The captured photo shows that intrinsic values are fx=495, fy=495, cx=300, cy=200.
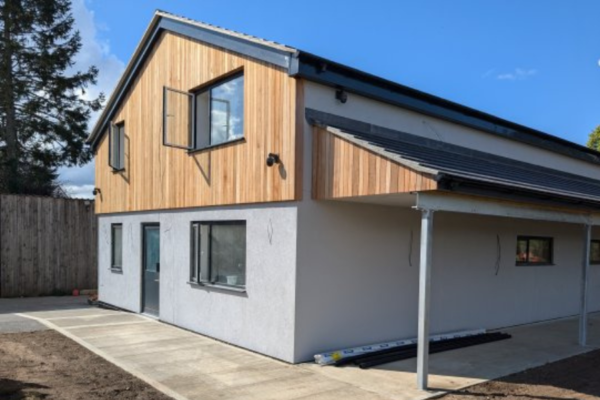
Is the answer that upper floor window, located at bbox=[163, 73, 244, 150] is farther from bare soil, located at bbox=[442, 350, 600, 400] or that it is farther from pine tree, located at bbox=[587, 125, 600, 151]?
pine tree, located at bbox=[587, 125, 600, 151]

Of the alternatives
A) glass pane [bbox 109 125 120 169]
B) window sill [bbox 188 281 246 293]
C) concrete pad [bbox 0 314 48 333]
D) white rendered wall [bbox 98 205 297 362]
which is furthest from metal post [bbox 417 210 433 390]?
glass pane [bbox 109 125 120 169]

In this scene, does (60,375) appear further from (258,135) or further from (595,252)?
(595,252)

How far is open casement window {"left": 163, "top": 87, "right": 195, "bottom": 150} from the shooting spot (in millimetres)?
9383

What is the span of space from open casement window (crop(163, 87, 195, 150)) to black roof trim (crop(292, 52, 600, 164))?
3.29 m

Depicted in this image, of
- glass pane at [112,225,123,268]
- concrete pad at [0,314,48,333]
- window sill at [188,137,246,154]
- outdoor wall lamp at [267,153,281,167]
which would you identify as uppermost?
window sill at [188,137,246,154]

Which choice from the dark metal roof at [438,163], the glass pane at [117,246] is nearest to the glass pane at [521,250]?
the dark metal roof at [438,163]

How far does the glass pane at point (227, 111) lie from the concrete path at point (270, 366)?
11.6 ft

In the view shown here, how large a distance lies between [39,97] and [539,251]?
2053 centimetres

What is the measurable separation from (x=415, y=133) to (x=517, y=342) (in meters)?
4.04

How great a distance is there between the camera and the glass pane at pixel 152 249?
Answer: 10828 mm

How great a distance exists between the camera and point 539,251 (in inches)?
445

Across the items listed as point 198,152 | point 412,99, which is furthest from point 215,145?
point 412,99

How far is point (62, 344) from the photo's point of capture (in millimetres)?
8102

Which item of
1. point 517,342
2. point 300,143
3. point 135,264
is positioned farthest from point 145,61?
point 517,342
